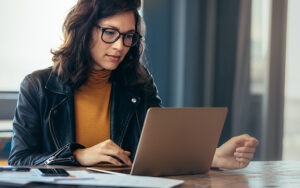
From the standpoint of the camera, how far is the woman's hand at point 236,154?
4.89 ft

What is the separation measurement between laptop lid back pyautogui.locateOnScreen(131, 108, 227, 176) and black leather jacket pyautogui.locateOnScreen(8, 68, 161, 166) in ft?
1.16

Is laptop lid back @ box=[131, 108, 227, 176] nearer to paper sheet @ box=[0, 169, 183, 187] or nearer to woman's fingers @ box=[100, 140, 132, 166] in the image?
paper sheet @ box=[0, 169, 183, 187]

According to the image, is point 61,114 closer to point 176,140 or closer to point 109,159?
point 109,159

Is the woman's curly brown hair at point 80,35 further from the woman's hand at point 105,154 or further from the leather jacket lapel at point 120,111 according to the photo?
the woman's hand at point 105,154

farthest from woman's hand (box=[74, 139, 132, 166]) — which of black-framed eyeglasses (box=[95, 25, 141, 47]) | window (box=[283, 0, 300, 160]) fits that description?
window (box=[283, 0, 300, 160])

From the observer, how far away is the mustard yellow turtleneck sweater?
1.85 metres

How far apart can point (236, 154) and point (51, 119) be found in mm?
735

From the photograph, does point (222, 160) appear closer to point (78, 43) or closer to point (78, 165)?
point (78, 165)

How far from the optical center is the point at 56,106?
1.78m

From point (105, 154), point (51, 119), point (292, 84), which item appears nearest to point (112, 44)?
point (51, 119)

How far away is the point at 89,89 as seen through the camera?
192 cm

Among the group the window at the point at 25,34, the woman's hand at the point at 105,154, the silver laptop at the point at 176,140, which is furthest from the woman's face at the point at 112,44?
the window at the point at 25,34

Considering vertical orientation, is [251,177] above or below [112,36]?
Result: below

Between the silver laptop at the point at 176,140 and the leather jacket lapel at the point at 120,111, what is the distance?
1.83 ft
